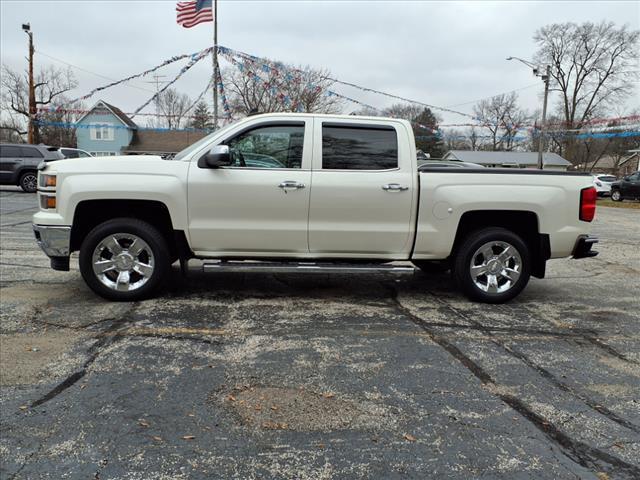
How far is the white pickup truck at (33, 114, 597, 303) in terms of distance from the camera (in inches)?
198

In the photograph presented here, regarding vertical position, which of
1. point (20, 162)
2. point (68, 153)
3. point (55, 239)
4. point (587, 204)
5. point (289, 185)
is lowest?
point (55, 239)

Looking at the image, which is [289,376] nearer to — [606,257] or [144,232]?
[144,232]

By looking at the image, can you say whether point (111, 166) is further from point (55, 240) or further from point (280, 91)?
→ point (280, 91)

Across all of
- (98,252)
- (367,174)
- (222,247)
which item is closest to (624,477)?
(367,174)

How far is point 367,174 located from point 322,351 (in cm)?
202

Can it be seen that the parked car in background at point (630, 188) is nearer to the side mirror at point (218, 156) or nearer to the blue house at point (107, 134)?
the side mirror at point (218, 156)

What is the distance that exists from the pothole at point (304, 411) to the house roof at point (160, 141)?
51020 mm

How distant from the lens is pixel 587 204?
5.34m

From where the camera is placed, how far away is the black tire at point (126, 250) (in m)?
5.03

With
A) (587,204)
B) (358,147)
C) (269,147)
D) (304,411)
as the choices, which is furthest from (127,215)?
(587,204)

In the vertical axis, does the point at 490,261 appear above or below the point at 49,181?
below

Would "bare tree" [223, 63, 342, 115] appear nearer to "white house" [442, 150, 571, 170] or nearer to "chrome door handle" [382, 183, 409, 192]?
"chrome door handle" [382, 183, 409, 192]

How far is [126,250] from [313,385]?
107 inches

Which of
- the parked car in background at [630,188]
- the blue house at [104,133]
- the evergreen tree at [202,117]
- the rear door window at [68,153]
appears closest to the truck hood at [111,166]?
the rear door window at [68,153]
